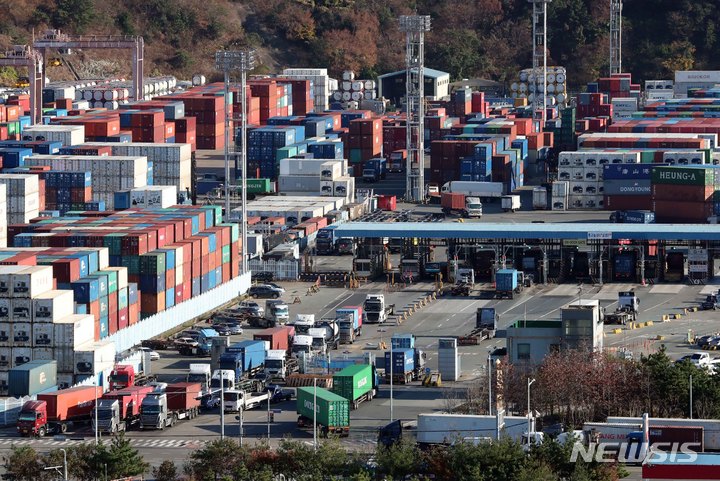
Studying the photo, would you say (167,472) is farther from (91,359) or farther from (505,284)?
(505,284)

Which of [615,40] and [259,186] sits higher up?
[615,40]

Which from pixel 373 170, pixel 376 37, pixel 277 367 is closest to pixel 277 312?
pixel 277 367

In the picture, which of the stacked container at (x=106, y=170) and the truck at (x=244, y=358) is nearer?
the truck at (x=244, y=358)

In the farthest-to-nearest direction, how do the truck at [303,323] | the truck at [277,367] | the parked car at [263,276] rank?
1. the parked car at [263,276]
2. the truck at [303,323]
3. the truck at [277,367]

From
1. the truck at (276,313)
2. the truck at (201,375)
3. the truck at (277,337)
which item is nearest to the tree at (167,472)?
the truck at (201,375)

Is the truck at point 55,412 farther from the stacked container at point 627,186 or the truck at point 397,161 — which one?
the truck at point 397,161

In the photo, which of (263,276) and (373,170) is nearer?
(263,276)

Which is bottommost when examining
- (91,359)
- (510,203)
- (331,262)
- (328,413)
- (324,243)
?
(328,413)
